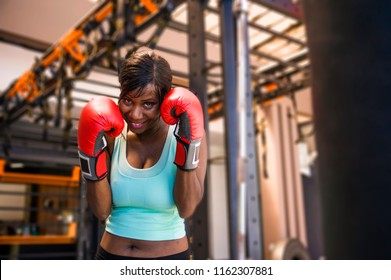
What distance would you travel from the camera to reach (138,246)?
233mm

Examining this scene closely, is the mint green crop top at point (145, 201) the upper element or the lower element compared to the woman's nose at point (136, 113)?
lower

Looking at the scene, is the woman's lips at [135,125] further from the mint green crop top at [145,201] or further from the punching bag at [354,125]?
the punching bag at [354,125]

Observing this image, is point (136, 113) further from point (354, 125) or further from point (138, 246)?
point (354, 125)

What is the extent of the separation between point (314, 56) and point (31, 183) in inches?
124

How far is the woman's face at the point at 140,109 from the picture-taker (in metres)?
0.22

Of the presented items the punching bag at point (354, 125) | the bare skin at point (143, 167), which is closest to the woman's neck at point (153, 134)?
the bare skin at point (143, 167)

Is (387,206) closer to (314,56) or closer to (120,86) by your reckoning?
(314,56)

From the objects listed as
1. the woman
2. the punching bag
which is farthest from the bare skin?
the punching bag

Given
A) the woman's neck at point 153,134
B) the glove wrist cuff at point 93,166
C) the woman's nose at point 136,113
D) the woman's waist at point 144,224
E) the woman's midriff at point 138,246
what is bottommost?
the woman's midriff at point 138,246

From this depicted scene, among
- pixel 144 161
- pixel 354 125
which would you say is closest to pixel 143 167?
pixel 144 161

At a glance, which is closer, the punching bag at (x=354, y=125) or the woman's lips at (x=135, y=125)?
the woman's lips at (x=135, y=125)

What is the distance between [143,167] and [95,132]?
4cm

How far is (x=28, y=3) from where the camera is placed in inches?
56.6
